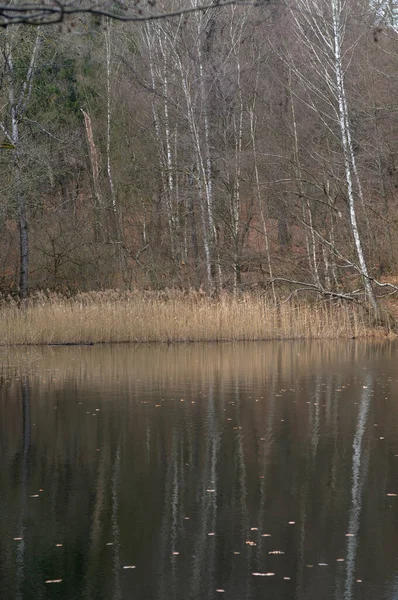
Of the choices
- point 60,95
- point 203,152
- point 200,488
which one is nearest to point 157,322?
point 203,152

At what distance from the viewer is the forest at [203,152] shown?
95.7ft

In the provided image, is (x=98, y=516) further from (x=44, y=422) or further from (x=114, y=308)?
(x=114, y=308)

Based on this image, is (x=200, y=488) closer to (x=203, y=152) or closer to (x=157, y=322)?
(x=157, y=322)

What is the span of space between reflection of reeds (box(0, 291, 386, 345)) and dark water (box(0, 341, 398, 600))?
Result: 7.81 meters

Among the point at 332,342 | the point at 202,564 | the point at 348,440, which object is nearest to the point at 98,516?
the point at 202,564

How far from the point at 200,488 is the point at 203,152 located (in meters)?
23.9

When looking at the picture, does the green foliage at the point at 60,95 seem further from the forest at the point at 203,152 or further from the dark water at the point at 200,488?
the dark water at the point at 200,488

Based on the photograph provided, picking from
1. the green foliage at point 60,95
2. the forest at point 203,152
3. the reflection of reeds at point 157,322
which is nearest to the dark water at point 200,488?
the reflection of reeds at point 157,322

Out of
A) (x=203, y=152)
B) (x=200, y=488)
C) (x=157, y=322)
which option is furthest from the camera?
(x=203, y=152)

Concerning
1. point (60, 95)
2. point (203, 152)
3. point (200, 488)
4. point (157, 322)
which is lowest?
point (200, 488)

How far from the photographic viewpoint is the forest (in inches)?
1148

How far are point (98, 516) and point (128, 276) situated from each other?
25.0 m

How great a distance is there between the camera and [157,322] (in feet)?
80.1

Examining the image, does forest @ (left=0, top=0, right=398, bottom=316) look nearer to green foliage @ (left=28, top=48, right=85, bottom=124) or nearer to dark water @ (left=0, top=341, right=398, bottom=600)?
green foliage @ (left=28, top=48, right=85, bottom=124)
